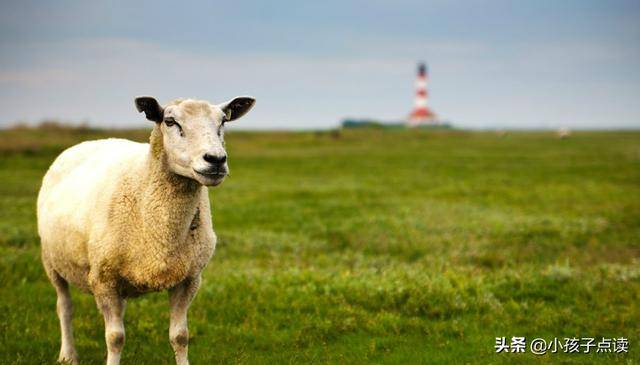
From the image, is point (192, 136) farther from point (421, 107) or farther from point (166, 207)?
point (421, 107)

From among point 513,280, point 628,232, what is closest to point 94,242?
point 513,280

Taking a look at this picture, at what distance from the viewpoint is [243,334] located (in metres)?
9.12

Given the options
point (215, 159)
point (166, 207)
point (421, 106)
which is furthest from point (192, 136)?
point (421, 106)

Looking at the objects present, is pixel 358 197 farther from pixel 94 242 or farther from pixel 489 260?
pixel 94 242

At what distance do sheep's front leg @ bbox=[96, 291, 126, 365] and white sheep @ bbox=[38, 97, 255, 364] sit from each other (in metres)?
0.01

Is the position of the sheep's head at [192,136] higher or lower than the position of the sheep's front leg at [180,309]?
higher

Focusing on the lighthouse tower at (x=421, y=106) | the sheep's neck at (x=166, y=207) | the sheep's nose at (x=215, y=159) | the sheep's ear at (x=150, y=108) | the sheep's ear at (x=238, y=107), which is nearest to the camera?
the sheep's nose at (x=215, y=159)

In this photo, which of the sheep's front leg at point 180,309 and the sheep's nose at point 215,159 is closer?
the sheep's nose at point 215,159

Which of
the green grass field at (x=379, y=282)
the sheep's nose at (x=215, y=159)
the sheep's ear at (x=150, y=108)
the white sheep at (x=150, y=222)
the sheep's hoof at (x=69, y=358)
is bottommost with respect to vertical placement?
the green grass field at (x=379, y=282)

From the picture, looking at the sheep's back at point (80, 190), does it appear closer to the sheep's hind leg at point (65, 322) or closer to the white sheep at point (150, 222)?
the white sheep at point (150, 222)

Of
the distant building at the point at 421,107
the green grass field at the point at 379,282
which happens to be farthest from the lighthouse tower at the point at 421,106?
the green grass field at the point at 379,282

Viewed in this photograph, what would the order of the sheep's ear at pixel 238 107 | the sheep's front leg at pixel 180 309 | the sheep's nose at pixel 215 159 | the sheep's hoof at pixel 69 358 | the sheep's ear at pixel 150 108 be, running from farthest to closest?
the sheep's hoof at pixel 69 358, the sheep's front leg at pixel 180 309, the sheep's ear at pixel 238 107, the sheep's ear at pixel 150 108, the sheep's nose at pixel 215 159

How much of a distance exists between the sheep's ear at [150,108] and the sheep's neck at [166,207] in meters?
0.27

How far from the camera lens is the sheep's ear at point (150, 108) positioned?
5907mm
